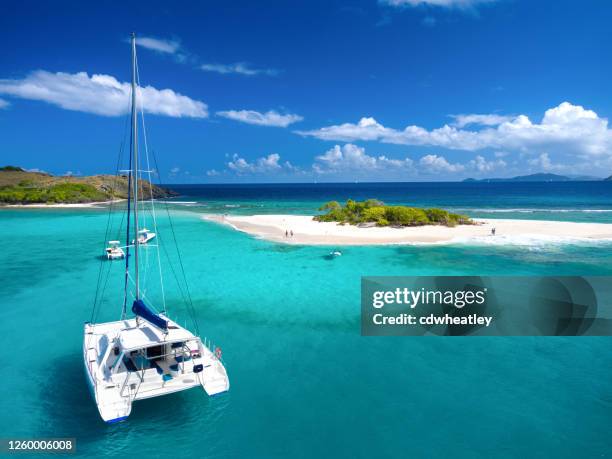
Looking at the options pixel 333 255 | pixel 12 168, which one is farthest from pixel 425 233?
pixel 12 168

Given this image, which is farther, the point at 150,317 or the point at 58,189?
the point at 58,189

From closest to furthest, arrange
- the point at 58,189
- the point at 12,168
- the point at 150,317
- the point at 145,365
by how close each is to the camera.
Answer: the point at 145,365, the point at 150,317, the point at 58,189, the point at 12,168

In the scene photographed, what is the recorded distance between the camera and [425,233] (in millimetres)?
53594

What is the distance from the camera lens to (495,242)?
47625 mm

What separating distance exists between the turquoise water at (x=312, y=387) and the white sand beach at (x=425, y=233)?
64.1ft

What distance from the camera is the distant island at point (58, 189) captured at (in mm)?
107000

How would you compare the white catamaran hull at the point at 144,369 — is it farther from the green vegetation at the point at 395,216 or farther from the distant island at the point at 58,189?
the distant island at the point at 58,189

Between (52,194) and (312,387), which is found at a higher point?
(52,194)

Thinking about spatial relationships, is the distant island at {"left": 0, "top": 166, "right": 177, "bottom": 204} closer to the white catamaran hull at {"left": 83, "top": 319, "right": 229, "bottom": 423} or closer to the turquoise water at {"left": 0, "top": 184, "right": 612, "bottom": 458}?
the turquoise water at {"left": 0, "top": 184, "right": 612, "bottom": 458}

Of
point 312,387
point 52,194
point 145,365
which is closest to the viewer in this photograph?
point 145,365

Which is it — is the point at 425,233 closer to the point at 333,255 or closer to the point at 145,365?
the point at 333,255

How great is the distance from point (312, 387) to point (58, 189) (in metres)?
126

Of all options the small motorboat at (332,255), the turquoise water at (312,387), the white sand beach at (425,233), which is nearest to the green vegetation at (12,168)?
the white sand beach at (425,233)

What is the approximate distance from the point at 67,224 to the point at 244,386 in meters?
64.2
